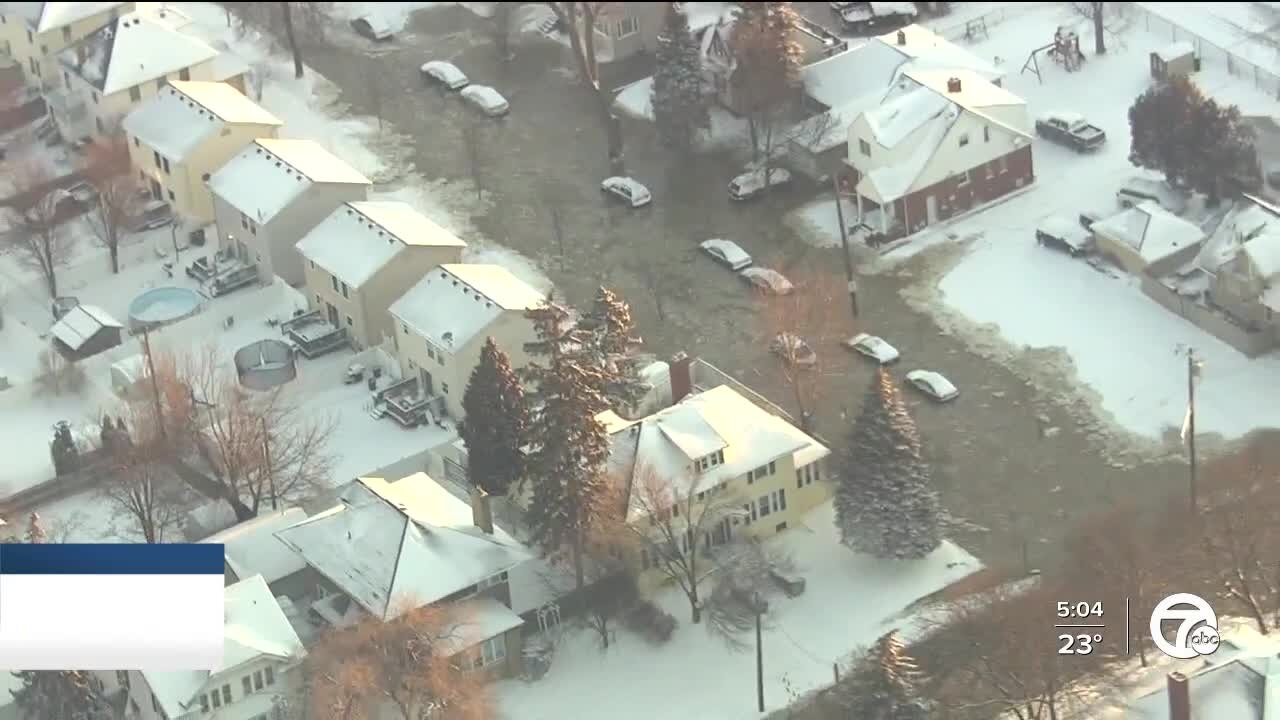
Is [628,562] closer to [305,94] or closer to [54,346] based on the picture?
[54,346]

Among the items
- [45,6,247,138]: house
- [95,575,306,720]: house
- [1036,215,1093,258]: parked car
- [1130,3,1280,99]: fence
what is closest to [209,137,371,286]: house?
[45,6,247,138]: house

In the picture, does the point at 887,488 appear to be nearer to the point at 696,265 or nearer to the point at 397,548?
the point at 397,548

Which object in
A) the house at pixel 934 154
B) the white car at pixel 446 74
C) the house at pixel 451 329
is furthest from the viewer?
the white car at pixel 446 74

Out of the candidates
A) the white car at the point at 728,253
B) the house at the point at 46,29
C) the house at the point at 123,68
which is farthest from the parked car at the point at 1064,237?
the house at the point at 46,29

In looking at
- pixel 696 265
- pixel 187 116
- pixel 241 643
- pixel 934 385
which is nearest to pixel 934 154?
pixel 696 265

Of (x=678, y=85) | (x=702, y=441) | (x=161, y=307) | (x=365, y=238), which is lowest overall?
(x=161, y=307)

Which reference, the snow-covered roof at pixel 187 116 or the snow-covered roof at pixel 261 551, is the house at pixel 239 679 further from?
the snow-covered roof at pixel 187 116

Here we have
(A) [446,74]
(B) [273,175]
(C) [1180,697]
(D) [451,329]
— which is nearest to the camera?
(C) [1180,697]
